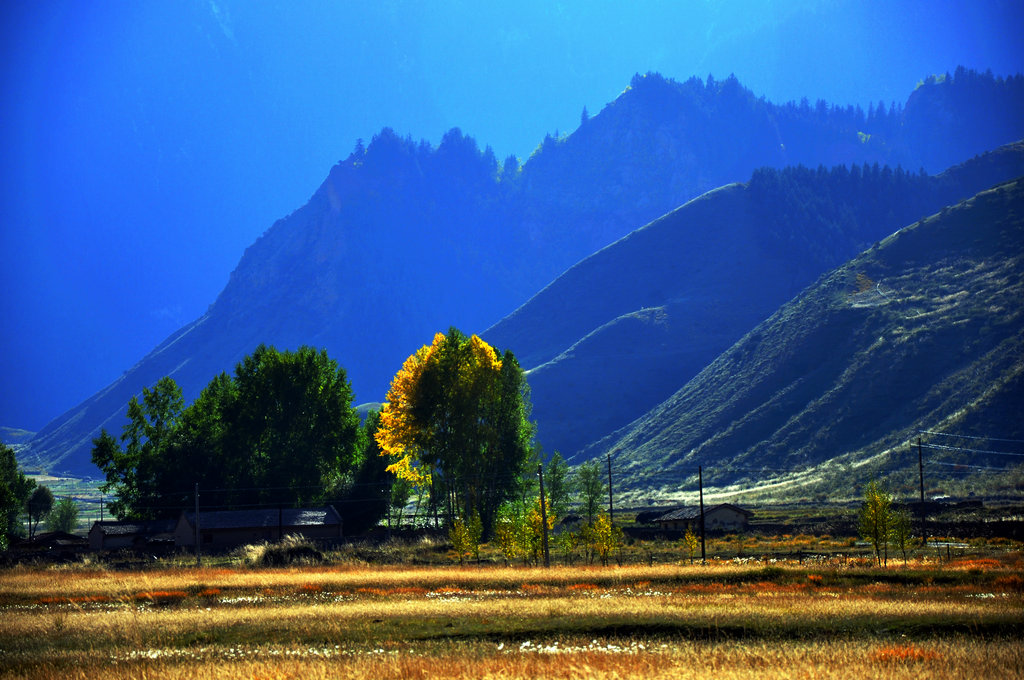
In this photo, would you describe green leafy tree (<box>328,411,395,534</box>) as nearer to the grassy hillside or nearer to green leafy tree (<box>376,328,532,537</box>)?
green leafy tree (<box>376,328,532,537</box>)

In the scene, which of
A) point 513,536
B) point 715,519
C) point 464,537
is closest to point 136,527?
point 464,537

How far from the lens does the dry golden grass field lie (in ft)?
53.7

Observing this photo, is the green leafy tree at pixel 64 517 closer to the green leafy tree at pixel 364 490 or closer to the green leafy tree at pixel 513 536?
the green leafy tree at pixel 364 490

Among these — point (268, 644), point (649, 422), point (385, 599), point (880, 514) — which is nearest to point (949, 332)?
point (649, 422)

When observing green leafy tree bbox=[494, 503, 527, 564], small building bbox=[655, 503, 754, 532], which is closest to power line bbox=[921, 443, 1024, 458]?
small building bbox=[655, 503, 754, 532]

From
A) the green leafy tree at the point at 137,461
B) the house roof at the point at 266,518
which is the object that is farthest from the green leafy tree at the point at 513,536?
the green leafy tree at the point at 137,461

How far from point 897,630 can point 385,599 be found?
63.8 feet

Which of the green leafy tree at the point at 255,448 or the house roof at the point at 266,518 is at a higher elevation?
the green leafy tree at the point at 255,448

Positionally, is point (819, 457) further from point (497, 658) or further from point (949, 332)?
point (497, 658)

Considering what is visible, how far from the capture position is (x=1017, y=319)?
486 ft

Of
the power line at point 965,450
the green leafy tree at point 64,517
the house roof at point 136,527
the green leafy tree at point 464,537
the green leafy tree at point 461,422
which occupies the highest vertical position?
the green leafy tree at point 461,422

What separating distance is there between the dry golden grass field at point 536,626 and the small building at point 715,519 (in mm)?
55056

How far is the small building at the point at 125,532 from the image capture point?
8559 centimetres

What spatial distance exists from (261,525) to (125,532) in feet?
72.6
